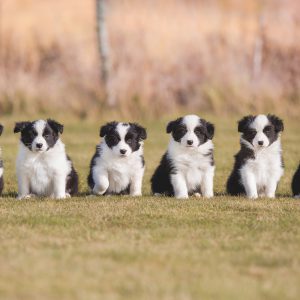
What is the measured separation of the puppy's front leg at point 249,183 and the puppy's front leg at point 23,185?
2887mm

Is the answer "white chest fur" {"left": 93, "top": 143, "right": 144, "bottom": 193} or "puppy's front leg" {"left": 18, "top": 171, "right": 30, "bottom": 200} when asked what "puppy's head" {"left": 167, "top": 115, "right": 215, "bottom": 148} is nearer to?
"white chest fur" {"left": 93, "top": 143, "right": 144, "bottom": 193}

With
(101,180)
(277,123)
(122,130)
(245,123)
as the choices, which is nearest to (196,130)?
(245,123)

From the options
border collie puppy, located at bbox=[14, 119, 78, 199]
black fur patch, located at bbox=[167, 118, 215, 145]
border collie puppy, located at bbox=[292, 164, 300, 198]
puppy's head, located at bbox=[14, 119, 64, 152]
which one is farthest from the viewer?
border collie puppy, located at bbox=[292, 164, 300, 198]

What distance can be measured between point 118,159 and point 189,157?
97 centimetres

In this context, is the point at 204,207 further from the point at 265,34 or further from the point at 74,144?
the point at 265,34

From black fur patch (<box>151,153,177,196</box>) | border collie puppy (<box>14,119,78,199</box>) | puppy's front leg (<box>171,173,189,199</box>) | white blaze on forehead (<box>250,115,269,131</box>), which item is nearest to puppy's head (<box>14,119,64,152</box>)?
border collie puppy (<box>14,119,78,199</box>)

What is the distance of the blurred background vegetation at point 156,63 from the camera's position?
2528 centimetres

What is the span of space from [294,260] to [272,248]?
0.57m

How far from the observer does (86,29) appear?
94.9 ft

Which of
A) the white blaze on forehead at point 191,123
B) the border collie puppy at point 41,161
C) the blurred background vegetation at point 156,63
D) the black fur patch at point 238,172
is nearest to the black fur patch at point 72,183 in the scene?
the border collie puppy at point 41,161

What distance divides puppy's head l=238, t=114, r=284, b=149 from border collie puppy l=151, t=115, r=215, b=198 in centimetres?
49

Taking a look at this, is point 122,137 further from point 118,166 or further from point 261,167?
point 261,167

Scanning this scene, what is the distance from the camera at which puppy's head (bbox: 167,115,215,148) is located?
11500mm

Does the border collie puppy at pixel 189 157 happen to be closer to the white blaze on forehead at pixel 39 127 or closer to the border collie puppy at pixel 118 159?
the border collie puppy at pixel 118 159
